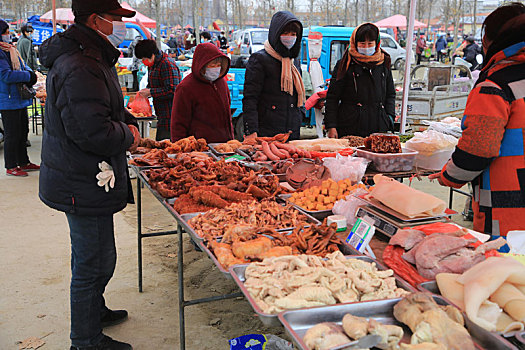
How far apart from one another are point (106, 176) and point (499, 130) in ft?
6.78

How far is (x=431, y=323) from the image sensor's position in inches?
56.0

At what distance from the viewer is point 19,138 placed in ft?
23.2

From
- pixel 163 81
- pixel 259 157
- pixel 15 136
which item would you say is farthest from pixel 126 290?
pixel 15 136

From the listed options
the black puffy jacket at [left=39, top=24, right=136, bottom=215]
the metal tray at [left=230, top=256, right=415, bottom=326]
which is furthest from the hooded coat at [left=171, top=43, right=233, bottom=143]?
the metal tray at [left=230, top=256, right=415, bottom=326]

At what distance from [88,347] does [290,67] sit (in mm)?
3096

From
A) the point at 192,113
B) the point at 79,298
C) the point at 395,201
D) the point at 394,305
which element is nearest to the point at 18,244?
the point at 192,113

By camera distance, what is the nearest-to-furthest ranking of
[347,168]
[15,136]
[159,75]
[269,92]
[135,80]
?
[347,168]
[269,92]
[159,75]
[15,136]
[135,80]

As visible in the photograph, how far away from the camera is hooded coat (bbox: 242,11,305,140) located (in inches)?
181

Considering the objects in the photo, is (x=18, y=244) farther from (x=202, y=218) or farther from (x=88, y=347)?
(x=202, y=218)

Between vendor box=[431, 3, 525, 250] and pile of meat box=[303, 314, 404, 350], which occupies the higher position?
vendor box=[431, 3, 525, 250]

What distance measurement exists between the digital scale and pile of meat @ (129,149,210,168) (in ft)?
5.28

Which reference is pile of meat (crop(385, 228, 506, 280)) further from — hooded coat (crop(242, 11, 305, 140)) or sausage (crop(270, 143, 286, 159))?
hooded coat (crop(242, 11, 305, 140))

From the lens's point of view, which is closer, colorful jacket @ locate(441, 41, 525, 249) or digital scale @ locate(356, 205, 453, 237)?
digital scale @ locate(356, 205, 453, 237)

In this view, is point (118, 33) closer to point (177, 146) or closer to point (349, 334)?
point (177, 146)
